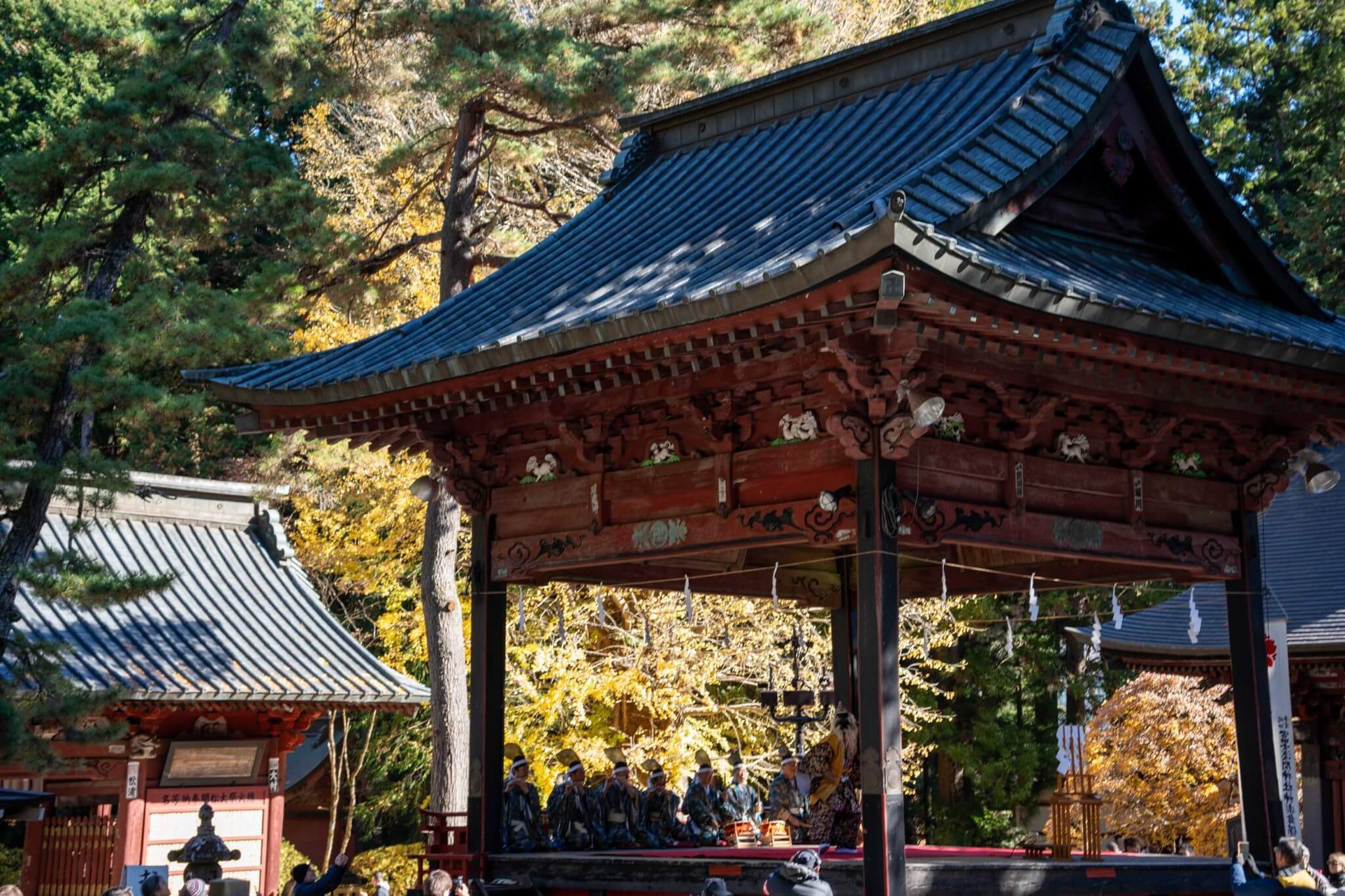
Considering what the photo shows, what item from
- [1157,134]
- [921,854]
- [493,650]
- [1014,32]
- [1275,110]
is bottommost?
[921,854]

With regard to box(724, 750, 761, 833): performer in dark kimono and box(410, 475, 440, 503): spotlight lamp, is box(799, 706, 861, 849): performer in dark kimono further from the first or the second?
box(410, 475, 440, 503): spotlight lamp

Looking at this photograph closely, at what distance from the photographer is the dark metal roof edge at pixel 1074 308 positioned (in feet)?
23.6

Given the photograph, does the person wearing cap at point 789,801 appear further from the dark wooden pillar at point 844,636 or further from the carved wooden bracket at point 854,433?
the carved wooden bracket at point 854,433

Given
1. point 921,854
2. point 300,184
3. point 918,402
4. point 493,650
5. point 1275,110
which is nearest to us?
point 918,402

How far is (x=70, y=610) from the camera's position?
16812 mm

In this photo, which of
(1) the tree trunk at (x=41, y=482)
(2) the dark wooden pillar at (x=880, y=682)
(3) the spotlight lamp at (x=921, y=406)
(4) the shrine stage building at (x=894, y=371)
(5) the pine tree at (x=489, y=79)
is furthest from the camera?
(5) the pine tree at (x=489, y=79)

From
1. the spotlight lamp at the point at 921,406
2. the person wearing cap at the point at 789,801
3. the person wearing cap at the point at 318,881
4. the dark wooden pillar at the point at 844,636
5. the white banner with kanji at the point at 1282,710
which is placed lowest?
the person wearing cap at the point at 318,881

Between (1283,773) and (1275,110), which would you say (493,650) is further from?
(1275,110)

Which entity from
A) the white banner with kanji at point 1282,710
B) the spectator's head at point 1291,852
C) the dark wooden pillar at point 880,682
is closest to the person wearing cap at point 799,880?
the dark wooden pillar at point 880,682

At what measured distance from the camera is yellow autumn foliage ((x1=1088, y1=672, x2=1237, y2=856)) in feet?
61.5

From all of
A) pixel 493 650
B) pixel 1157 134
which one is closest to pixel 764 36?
pixel 1157 134

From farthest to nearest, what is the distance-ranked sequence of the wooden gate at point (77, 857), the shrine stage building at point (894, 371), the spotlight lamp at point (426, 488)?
the wooden gate at point (77, 857) → the spotlight lamp at point (426, 488) → the shrine stage building at point (894, 371)

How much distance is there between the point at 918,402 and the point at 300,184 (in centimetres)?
929

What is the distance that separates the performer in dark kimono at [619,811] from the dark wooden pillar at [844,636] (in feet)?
6.60
